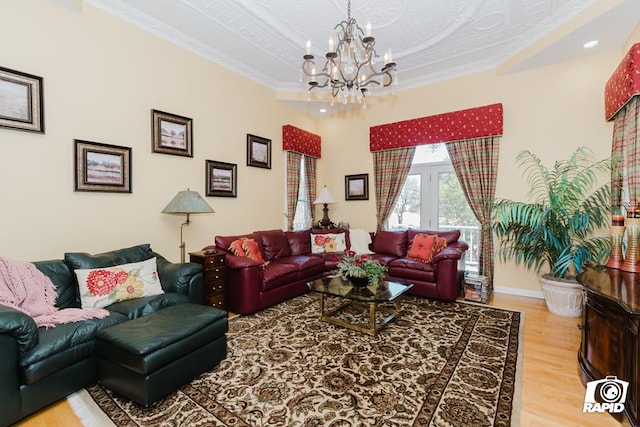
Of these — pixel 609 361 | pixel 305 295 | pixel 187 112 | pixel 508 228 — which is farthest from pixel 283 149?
pixel 609 361

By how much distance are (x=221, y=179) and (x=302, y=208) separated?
2114 mm

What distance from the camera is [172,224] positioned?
3.79m

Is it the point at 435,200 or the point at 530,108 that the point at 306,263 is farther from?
the point at 530,108

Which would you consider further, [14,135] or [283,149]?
[283,149]

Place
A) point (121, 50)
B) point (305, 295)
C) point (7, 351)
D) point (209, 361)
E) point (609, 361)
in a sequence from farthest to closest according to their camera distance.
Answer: point (305, 295)
point (121, 50)
point (209, 361)
point (609, 361)
point (7, 351)

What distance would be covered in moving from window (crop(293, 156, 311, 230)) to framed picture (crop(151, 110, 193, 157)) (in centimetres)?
247

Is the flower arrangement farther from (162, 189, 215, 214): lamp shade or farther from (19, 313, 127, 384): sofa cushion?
(19, 313, 127, 384): sofa cushion

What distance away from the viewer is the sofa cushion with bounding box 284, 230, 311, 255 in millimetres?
4875

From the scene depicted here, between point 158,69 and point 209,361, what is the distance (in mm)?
3398

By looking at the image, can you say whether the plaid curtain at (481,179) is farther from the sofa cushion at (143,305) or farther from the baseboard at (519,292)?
the sofa cushion at (143,305)

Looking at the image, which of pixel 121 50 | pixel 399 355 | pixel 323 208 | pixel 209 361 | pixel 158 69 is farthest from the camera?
pixel 323 208

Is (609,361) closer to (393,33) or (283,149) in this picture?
(393,33)

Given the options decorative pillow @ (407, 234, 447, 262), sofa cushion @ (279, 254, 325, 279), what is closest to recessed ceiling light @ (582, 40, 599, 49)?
decorative pillow @ (407, 234, 447, 262)

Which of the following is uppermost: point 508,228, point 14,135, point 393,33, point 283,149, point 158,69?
point 393,33
